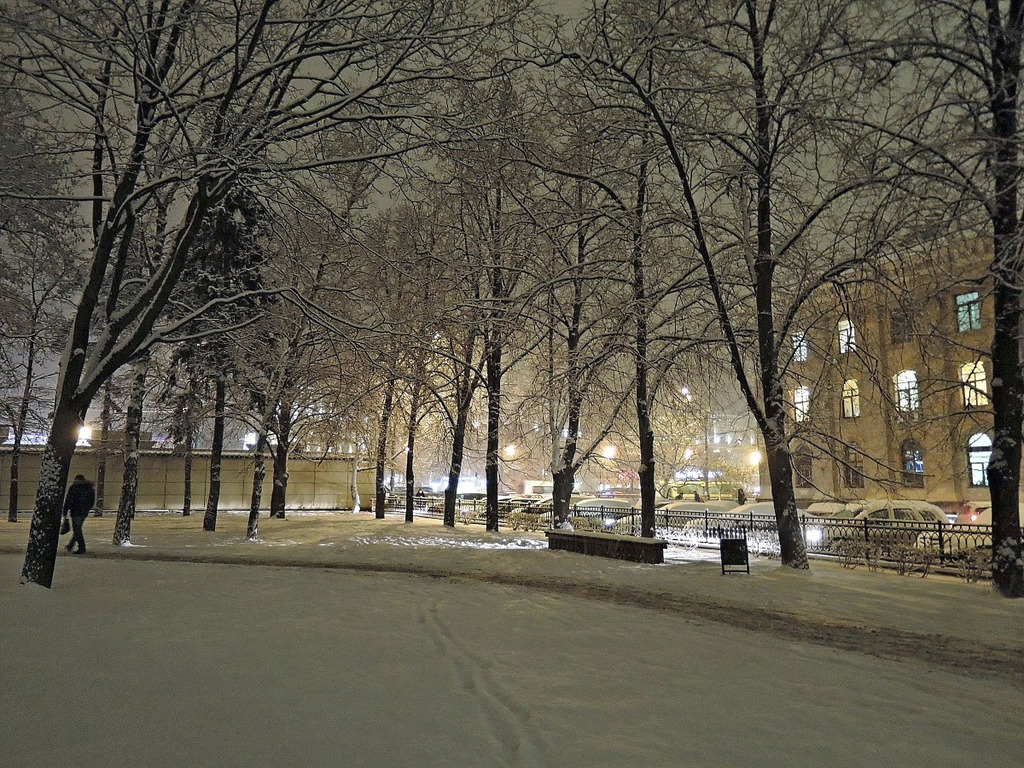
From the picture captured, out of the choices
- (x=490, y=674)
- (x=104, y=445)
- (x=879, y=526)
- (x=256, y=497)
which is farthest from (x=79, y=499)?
(x=879, y=526)

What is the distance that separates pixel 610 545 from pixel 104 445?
24477 millimetres

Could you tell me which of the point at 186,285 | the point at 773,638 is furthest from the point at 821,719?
the point at 186,285

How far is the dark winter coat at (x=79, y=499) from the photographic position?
14.2 metres

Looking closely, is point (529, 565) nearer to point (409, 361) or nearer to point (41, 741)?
point (409, 361)

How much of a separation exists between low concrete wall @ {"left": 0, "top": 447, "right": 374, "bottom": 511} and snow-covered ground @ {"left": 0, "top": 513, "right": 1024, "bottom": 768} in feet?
76.0

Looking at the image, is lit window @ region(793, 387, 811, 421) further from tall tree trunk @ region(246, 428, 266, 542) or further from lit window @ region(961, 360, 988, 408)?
tall tree trunk @ region(246, 428, 266, 542)

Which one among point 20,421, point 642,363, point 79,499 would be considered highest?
point 642,363

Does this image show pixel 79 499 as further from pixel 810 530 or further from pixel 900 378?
pixel 900 378

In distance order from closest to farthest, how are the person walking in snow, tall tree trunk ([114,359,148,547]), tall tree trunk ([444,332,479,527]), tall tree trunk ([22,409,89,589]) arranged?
1. tall tree trunk ([22,409,89,589])
2. the person walking in snow
3. tall tree trunk ([114,359,148,547])
4. tall tree trunk ([444,332,479,527])

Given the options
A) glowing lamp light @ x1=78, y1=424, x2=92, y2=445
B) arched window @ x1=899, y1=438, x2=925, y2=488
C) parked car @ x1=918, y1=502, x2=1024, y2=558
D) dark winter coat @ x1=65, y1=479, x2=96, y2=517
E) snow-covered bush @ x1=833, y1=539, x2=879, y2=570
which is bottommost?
snow-covered bush @ x1=833, y1=539, x2=879, y2=570

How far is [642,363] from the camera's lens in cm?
1641

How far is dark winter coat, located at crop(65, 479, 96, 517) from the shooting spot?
14.2 meters

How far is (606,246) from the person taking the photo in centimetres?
1911

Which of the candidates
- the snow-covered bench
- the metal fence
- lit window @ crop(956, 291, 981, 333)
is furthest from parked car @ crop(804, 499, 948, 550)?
the snow-covered bench
